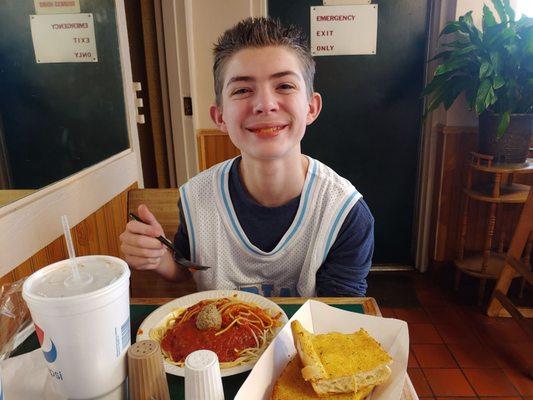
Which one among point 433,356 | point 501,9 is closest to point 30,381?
point 433,356

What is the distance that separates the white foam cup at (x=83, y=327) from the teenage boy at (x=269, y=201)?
0.47 meters

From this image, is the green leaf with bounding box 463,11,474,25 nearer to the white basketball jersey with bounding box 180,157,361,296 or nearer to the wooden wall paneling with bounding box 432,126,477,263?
the wooden wall paneling with bounding box 432,126,477,263

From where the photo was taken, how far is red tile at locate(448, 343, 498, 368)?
6.72ft

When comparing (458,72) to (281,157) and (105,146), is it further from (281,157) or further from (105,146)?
(105,146)

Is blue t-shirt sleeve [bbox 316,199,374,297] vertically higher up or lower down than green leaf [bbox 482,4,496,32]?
lower down

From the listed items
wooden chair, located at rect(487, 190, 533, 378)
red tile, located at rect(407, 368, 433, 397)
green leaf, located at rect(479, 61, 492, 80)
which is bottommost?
red tile, located at rect(407, 368, 433, 397)

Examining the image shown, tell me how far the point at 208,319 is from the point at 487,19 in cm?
238

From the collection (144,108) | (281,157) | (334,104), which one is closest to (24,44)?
(281,157)

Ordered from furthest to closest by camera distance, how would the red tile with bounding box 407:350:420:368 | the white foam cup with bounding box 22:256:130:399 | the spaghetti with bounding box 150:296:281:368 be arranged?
1. the red tile with bounding box 407:350:420:368
2. the spaghetti with bounding box 150:296:281:368
3. the white foam cup with bounding box 22:256:130:399

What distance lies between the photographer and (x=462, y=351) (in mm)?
2152

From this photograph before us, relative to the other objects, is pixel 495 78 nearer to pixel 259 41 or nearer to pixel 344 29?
pixel 344 29

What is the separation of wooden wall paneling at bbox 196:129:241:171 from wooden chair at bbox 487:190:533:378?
6.00 feet

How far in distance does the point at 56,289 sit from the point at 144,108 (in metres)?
2.54

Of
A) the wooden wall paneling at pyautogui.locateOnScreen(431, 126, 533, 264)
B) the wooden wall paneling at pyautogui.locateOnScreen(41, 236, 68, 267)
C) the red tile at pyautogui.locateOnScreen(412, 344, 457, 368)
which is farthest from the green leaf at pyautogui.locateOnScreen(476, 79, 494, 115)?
the wooden wall paneling at pyautogui.locateOnScreen(41, 236, 68, 267)
